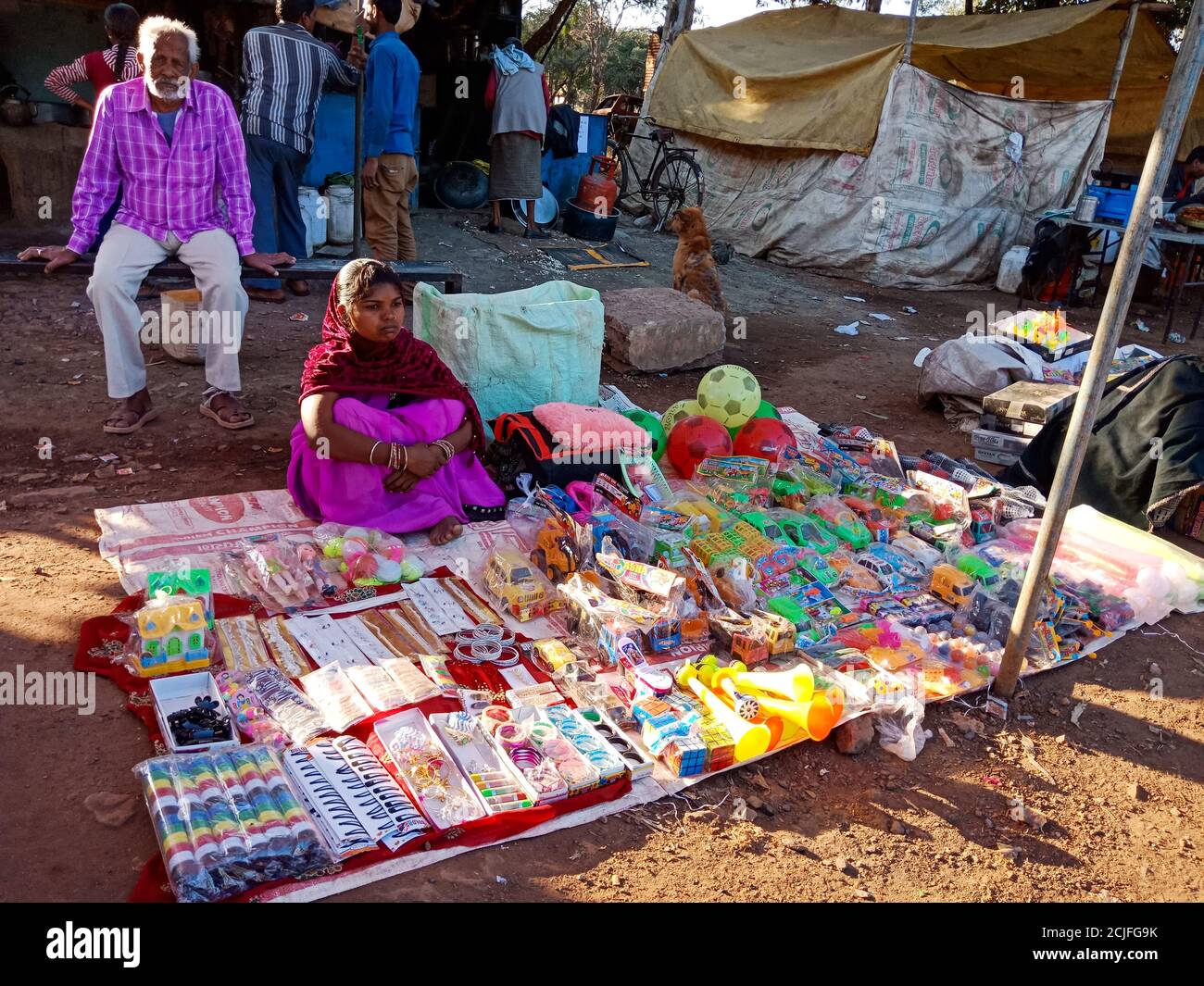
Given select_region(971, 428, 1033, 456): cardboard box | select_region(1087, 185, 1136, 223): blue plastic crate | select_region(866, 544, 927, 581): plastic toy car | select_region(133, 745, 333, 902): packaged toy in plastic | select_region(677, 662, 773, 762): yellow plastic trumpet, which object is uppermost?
select_region(1087, 185, 1136, 223): blue plastic crate

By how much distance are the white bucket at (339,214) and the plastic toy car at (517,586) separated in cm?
578

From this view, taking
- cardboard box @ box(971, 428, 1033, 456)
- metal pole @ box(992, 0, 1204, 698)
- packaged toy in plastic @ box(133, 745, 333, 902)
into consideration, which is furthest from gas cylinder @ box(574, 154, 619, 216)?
packaged toy in plastic @ box(133, 745, 333, 902)

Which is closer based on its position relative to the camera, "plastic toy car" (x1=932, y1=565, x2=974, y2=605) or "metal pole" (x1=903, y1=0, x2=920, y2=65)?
"plastic toy car" (x1=932, y1=565, x2=974, y2=605)

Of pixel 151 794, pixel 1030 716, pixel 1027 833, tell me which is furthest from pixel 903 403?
pixel 151 794

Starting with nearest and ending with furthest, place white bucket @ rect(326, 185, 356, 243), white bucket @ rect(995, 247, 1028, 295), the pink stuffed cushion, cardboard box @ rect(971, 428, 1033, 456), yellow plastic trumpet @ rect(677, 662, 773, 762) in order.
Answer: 1. yellow plastic trumpet @ rect(677, 662, 773, 762)
2. the pink stuffed cushion
3. cardboard box @ rect(971, 428, 1033, 456)
4. white bucket @ rect(326, 185, 356, 243)
5. white bucket @ rect(995, 247, 1028, 295)

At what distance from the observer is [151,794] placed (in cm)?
237

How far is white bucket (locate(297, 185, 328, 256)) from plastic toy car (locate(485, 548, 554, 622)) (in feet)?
16.8

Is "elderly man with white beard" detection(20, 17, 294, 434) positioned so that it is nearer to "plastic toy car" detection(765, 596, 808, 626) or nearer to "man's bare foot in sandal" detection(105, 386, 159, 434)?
"man's bare foot in sandal" detection(105, 386, 159, 434)

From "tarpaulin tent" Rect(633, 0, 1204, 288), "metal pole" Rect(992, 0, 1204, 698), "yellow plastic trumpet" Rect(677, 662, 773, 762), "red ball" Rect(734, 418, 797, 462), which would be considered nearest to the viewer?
"metal pole" Rect(992, 0, 1204, 698)

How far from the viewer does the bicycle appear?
11.7m

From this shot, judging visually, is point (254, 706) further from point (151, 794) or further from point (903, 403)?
point (903, 403)

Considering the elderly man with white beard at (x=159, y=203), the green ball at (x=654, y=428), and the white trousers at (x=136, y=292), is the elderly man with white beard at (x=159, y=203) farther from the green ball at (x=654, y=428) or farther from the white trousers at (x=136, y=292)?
the green ball at (x=654, y=428)

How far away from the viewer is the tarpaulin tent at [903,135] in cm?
1021

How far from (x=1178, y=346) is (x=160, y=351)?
8.42 meters
